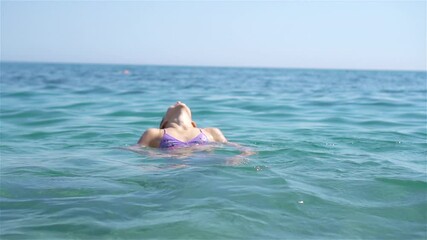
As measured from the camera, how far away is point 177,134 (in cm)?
664

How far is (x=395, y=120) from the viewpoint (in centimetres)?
1130

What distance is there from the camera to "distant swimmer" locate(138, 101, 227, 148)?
6.53 metres

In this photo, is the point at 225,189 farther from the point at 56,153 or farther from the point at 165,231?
the point at 56,153

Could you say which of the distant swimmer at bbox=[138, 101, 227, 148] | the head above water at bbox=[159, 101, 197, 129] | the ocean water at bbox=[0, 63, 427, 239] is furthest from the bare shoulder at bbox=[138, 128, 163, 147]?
the head above water at bbox=[159, 101, 197, 129]

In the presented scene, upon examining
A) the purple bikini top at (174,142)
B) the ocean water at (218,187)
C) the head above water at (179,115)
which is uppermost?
the head above water at (179,115)

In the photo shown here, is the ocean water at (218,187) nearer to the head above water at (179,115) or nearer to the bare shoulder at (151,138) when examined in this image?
the bare shoulder at (151,138)

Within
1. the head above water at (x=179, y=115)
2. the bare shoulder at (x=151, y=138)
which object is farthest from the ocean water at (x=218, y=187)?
the head above water at (x=179, y=115)

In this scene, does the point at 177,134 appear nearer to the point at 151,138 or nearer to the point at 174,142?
the point at 174,142

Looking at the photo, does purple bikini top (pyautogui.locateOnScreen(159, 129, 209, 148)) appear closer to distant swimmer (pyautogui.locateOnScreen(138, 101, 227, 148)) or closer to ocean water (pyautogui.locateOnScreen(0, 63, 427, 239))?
distant swimmer (pyautogui.locateOnScreen(138, 101, 227, 148))

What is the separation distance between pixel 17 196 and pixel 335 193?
9.83 feet

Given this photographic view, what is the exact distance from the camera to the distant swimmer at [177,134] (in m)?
6.53

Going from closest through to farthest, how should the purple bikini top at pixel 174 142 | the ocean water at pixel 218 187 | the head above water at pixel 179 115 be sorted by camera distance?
the ocean water at pixel 218 187, the purple bikini top at pixel 174 142, the head above water at pixel 179 115

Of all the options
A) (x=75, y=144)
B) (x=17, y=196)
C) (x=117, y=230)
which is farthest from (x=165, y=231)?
(x=75, y=144)

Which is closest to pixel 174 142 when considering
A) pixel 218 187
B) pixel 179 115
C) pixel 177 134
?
pixel 177 134
